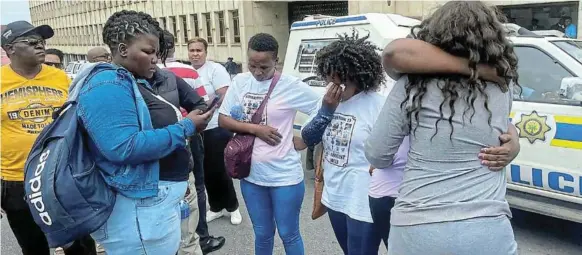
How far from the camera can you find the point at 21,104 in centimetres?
310

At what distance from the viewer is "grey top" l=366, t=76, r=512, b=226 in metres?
1.65

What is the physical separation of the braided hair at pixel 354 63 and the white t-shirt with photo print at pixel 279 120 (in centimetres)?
45

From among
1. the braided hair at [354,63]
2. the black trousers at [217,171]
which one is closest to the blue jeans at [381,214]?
the braided hair at [354,63]

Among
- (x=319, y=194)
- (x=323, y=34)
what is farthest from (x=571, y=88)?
(x=323, y=34)

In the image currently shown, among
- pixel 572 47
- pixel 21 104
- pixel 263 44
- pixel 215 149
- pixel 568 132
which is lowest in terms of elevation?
pixel 215 149

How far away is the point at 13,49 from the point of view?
3061 millimetres

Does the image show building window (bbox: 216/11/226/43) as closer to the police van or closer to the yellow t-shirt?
the police van

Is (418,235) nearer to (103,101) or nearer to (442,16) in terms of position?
(442,16)

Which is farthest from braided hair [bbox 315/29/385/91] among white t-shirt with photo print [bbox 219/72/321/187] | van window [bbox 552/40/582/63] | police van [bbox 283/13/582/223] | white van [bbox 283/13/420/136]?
white van [bbox 283/13/420/136]

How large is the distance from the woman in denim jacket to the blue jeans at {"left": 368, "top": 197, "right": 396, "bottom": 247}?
1.02 metres

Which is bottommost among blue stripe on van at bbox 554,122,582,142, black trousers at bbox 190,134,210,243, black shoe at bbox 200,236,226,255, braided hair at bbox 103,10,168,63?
black shoe at bbox 200,236,226,255

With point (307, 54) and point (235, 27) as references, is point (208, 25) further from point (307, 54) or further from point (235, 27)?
point (307, 54)

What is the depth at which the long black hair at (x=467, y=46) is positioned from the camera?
1619mm

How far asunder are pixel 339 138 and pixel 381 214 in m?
0.47
